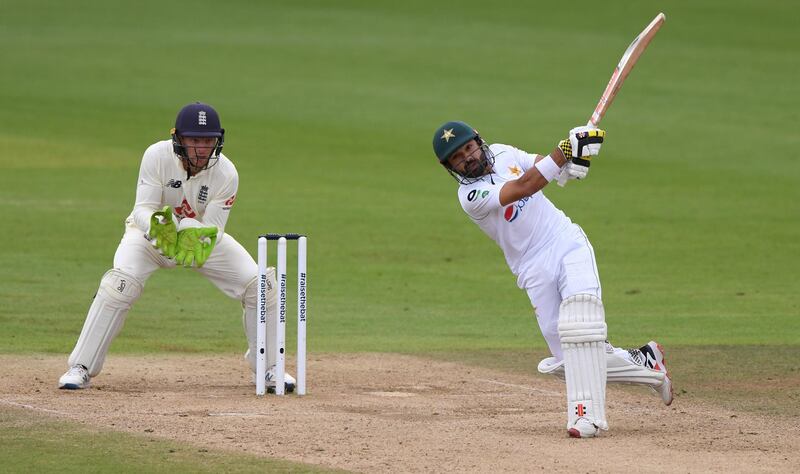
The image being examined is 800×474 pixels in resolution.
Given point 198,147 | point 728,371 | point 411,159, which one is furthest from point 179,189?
point 411,159

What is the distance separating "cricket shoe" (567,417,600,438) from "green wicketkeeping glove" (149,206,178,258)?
298 centimetres

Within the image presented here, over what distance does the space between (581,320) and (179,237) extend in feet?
9.35

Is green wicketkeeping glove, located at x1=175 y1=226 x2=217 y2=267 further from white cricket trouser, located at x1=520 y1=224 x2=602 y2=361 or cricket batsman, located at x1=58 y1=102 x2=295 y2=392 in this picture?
white cricket trouser, located at x1=520 y1=224 x2=602 y2=361

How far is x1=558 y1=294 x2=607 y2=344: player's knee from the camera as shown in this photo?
307 inches

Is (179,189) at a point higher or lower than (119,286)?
higher

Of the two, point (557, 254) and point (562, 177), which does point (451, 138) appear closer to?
point (562, 177)

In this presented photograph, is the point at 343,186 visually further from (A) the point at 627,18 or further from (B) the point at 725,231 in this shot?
(A) the point at 627,18

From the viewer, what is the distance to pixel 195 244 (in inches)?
362

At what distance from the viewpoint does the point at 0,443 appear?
7.38m

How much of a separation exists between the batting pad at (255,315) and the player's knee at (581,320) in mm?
2375

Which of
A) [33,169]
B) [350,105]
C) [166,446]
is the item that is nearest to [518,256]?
[166,446]

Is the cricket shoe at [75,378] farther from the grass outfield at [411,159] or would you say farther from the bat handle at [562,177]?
the bat handle at [562,177]

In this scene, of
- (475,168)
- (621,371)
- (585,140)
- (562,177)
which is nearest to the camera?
(585,140)

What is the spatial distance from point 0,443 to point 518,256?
314 cm
